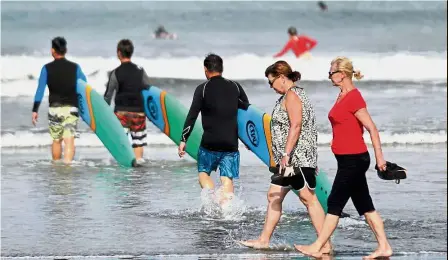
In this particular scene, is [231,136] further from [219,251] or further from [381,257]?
[381,257]

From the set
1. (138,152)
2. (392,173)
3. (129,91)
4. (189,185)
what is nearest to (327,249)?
(392,173)

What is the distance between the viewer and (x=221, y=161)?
9.41 meters

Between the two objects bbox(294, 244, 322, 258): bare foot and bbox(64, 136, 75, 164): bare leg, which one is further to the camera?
bbox(64, 136, 75, 164): bare leg

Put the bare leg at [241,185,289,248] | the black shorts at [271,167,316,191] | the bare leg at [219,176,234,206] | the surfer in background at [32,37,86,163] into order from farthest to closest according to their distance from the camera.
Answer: the surfer in background at [32,37,86,163], the bare leg at [219,176,234,206], the bare leg at [241,185,289,248], the black shorts at [271,167,316,191]

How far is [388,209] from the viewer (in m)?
10.3

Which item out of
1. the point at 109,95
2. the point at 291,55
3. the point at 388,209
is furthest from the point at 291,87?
the point at 291,55

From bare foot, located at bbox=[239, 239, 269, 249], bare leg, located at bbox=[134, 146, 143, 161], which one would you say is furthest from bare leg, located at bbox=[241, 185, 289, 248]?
bare leg, located at bbox=[134, 146, 143, 161]

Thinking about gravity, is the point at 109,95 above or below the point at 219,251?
above

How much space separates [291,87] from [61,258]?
2106 millimetres

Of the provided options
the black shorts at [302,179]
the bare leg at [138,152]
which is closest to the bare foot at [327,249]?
the black shorts at [302,179]

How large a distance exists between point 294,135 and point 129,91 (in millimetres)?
5584

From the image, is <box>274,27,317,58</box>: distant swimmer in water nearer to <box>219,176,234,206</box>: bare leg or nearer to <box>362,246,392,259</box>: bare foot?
<box>219,176,234,206</box>: bare leg

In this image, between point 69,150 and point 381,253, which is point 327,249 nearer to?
point 381,253

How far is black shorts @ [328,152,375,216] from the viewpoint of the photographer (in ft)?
24.7
